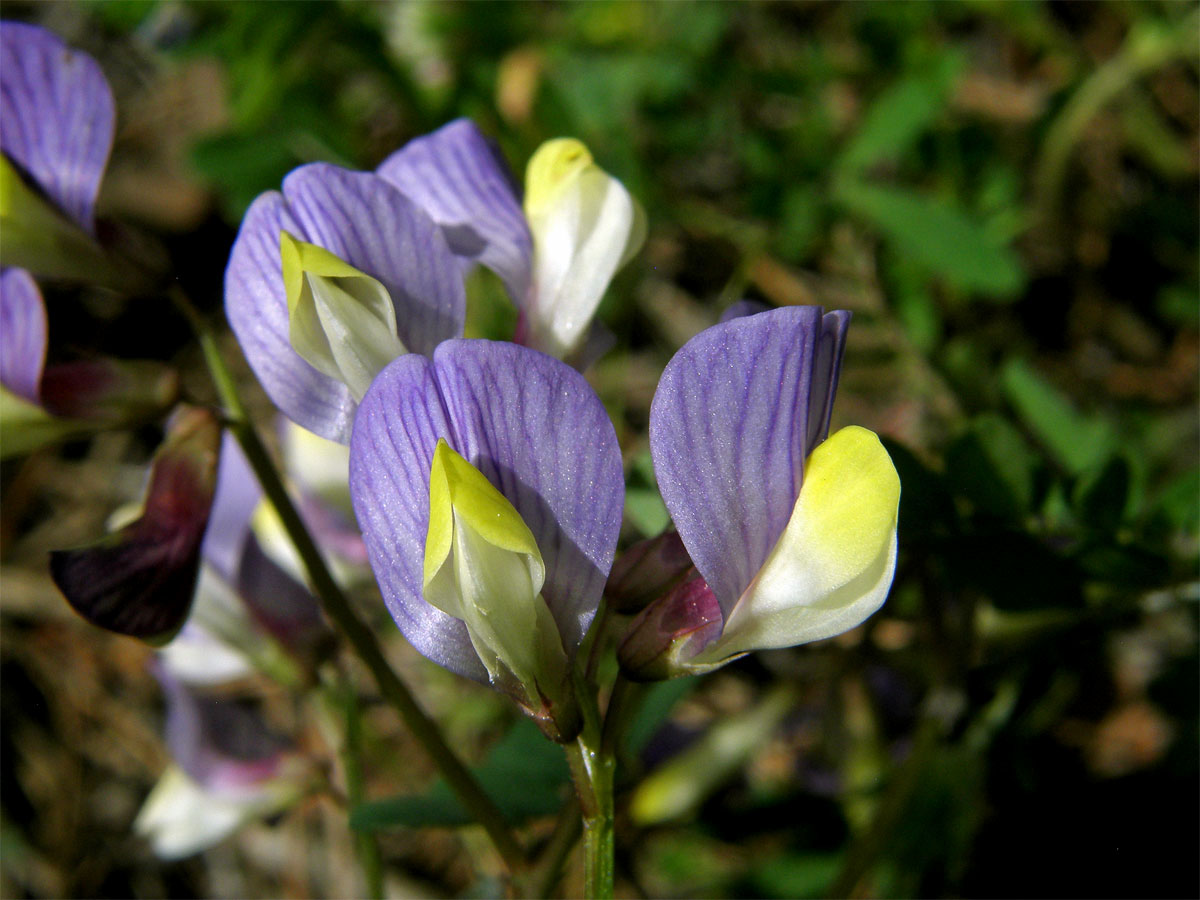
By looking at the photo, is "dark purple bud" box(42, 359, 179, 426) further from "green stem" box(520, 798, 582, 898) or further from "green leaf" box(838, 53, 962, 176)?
"green leaf" box(838, 53, 962, 176)

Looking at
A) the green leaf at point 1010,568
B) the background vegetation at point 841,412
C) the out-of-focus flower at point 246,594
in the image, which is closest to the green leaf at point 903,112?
the background vegetation at point 841,412

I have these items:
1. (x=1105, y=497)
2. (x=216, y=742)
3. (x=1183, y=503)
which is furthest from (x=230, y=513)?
(x=1183, y=503)


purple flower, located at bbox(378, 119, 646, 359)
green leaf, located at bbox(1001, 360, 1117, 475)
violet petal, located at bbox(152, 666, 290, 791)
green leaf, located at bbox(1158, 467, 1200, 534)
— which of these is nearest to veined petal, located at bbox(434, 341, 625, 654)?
purple flower, located at bbox(378, 119, 646, 359)

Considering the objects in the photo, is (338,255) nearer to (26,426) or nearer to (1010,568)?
(26,426)

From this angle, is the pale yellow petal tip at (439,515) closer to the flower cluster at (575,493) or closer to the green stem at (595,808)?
the flower cluster at (575,493)

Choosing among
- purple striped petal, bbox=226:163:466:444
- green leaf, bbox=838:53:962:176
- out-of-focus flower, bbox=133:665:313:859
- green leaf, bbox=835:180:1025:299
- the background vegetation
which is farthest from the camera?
green leaf, bbox=838:53:962:176

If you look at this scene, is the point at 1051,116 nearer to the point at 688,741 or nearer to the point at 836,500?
the point at 688,741

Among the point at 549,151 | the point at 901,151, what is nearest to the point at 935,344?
the point at 901,151
